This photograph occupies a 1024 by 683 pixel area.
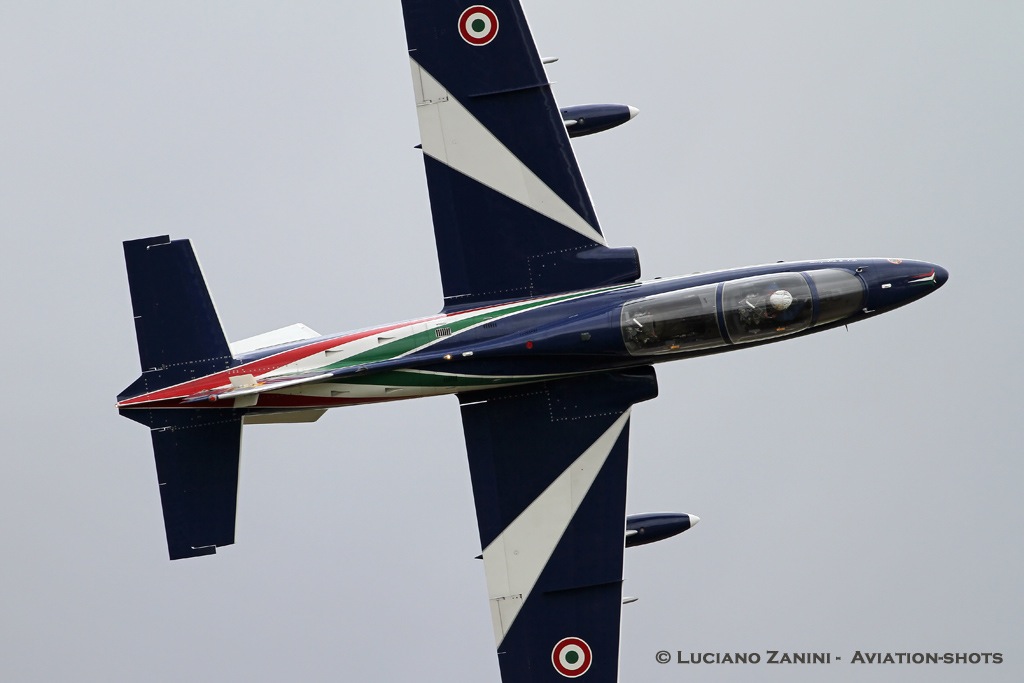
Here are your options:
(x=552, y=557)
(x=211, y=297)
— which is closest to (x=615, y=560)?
(x=552, y=557)

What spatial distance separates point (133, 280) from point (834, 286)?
8.97 metres

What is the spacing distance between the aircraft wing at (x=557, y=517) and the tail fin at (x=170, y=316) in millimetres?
3654

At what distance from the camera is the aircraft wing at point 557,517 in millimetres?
17531

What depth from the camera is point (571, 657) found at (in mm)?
17594

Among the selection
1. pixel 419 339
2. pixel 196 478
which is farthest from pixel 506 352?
pixel 196 478

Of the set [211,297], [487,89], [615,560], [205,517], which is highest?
[487,89]

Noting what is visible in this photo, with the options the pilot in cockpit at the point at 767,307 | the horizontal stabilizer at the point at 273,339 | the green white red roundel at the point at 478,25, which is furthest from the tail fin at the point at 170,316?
the pilot in cockpit at the point at 767,307

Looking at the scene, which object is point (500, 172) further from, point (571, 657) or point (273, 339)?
point (571, 657)

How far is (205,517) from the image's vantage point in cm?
1708

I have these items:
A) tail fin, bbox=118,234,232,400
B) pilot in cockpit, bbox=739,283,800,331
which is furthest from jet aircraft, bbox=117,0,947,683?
pilot in cockpit, bbox=739,283,800,331

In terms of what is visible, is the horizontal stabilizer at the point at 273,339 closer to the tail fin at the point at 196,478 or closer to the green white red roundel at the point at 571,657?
the tail fin at the point at 196,478

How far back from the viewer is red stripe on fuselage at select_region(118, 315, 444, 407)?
1683 centimetres

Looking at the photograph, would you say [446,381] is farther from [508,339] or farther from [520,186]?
[520,186]

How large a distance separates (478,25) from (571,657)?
8.53 metres
